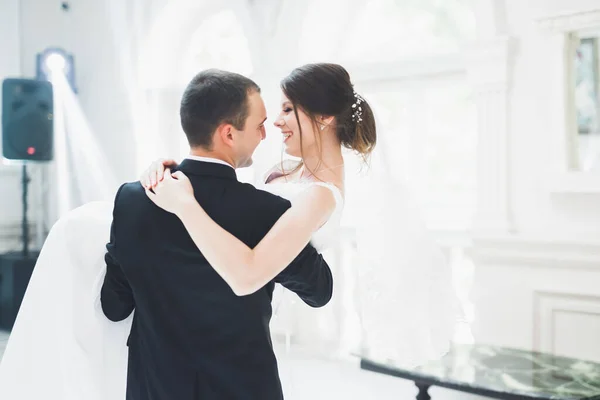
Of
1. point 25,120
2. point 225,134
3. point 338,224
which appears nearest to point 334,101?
point 338,224

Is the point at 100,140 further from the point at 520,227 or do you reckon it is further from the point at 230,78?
the point at 230,78

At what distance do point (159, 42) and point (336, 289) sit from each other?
8.19ft

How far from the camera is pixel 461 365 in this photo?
2.64 m

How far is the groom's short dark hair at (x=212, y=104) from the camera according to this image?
122 centimetres

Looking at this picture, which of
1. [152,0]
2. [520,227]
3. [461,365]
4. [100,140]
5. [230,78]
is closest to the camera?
[230,78]

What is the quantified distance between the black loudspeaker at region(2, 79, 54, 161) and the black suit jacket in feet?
13.2

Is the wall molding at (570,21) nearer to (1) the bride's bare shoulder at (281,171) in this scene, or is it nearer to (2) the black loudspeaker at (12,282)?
(1) the bride's bare shoulder at (281,171)

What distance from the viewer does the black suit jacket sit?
1.22 meters

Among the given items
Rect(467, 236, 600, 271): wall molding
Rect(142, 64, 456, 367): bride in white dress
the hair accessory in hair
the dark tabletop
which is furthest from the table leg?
the hair accessory in hair

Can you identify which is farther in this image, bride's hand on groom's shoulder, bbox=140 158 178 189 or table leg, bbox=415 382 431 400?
table leg, bbox=415 382 431 400

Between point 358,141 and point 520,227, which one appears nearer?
point 358,141

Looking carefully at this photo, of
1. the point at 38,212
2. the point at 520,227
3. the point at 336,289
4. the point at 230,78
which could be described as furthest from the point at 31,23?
the point at 230,78

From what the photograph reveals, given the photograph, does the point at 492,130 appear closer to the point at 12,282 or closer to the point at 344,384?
the point at 344,384

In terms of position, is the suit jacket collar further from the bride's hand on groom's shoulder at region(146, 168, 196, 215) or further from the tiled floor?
the tiled floor
